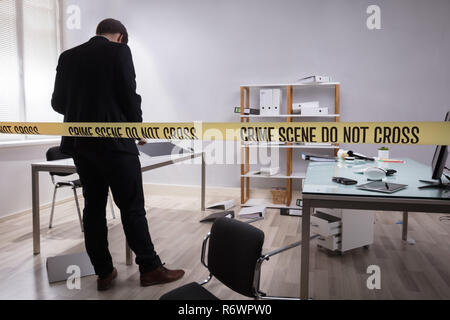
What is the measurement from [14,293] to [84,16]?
4.09m

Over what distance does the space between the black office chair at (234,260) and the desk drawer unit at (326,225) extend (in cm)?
135

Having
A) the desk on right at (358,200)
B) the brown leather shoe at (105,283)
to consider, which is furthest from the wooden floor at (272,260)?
the desk on right at (358,200)

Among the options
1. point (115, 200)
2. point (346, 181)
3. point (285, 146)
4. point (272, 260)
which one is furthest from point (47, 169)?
point (285, 146)

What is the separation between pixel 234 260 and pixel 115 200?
979 mm

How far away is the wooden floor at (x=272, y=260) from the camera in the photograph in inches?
91.1

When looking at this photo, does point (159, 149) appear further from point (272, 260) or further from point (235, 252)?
point (235, 252)

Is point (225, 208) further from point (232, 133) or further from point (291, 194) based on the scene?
point (232, 133)

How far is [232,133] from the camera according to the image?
179 cm

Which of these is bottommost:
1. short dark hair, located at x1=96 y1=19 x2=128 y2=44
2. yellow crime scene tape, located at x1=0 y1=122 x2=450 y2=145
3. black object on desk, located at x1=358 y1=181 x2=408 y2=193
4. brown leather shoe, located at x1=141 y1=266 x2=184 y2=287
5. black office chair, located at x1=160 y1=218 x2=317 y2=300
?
brown leather shoe, located at x1=141 y1=266 x2=184 y2=287

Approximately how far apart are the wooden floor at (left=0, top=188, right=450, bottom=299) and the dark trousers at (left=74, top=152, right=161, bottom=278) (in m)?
0.22

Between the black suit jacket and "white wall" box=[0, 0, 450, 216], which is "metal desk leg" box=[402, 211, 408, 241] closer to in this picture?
"white wall" box=[0, 0, 450, 216]

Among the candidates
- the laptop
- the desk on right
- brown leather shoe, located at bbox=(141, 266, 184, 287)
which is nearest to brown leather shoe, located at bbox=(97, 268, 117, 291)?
brown leather shoe, located at bbox=(141, 266, 184, 287)

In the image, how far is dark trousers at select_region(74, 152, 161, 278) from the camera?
215cm

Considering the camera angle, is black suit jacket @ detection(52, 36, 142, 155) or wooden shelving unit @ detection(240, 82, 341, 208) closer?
black suit jacket @ detection(52, 36, 142, 155)
